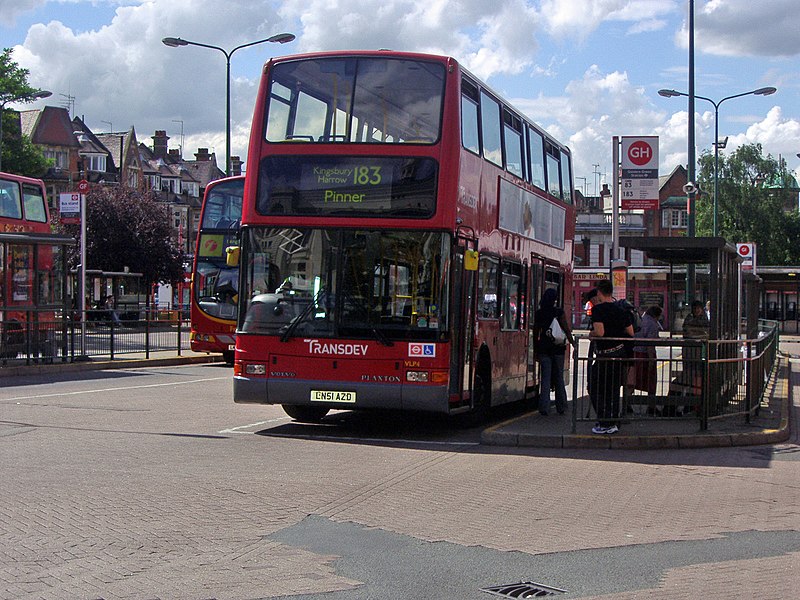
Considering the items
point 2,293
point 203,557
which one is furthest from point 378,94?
point 2,293

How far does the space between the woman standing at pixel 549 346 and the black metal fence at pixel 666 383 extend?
1844 mm

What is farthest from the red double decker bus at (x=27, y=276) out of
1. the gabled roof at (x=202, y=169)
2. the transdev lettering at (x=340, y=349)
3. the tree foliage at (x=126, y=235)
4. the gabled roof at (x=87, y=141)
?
the gabled roof at (x=202, y=169)

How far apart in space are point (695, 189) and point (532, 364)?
13771mm

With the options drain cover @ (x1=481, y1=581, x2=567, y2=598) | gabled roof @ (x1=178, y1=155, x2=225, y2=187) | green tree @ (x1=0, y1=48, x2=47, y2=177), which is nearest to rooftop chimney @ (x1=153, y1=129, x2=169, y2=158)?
gabled roof @ (x1=178, y1=155, x2=225, y2=187)

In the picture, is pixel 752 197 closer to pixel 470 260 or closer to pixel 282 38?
pixel 282 38

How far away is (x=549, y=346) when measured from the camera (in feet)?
53.4

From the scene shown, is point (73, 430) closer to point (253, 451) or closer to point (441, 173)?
point (253, 451)

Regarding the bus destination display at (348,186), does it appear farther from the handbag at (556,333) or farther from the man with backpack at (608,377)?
the handbag at (556,333)

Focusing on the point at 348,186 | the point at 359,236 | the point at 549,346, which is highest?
the point at 348,186

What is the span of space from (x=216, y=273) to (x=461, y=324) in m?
15.3

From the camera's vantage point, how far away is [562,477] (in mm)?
10703

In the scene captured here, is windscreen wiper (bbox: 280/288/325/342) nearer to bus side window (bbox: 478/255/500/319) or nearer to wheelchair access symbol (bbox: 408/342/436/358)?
wheelchair access symbol (bbox: 408/342/436/358)

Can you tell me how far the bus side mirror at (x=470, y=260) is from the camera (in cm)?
1384

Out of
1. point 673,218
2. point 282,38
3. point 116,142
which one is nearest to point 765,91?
point 282,38
